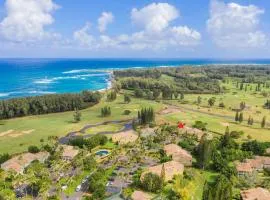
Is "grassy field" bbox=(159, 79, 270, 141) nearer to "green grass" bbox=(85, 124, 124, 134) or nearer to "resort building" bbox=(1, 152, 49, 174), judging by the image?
"green grass" bbox=(85, 124, 124, 134)

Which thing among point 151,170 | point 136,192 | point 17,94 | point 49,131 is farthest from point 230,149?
point 17,94

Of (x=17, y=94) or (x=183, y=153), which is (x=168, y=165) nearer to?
(x=183, y=153)

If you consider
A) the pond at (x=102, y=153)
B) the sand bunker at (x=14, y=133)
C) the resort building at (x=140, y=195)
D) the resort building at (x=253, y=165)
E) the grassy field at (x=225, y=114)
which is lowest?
the grassy field at (x=225, y=114)

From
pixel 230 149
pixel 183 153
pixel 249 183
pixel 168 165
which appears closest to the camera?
pixel 249 183

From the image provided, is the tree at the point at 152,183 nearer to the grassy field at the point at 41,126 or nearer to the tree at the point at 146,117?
the grassy field at the point at 41,126

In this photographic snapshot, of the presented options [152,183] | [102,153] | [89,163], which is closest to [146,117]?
[102,153]

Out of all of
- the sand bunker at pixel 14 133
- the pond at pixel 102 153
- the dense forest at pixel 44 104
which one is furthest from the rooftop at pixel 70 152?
the dense forest at pixel 44 104

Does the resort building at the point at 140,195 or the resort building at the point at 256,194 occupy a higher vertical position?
the resort building at the point at 256,194

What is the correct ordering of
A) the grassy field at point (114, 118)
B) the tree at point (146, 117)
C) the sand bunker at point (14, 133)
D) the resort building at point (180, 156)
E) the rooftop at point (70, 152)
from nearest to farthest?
1. the resort building at point (180, 156)
2. the rooftop at point (70, 152)
3. the grassy field at point (114, 118)
4. the sand bunker at point (14, 133)
5. the tree at point (146, 117)
